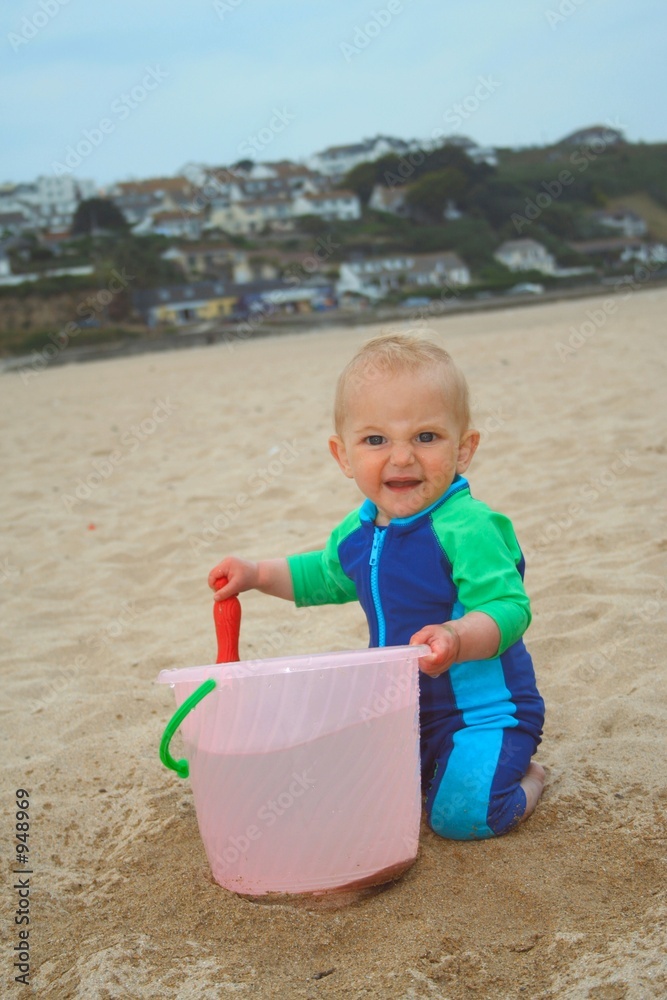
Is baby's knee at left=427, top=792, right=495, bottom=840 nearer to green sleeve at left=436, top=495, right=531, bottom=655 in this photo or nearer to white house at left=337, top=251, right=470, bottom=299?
green sleeve at left=436, top=495, right=531, bottom=655

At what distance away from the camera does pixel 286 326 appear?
106ft

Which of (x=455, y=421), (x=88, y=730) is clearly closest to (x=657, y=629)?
(x=455, y=421)

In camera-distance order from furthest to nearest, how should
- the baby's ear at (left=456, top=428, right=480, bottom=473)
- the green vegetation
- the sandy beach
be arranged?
the green vegetation → the baby's ear at (left=456, top=428, right=480, bottom=473) → the sandy beach

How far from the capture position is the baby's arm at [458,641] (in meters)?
1.68

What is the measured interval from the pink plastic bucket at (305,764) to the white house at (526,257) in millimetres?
53089

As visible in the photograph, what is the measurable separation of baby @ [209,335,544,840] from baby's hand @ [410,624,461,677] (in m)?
0.15

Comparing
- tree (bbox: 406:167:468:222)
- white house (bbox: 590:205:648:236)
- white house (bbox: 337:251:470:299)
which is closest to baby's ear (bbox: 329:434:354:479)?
white house (bbox: 337:251:470:299)

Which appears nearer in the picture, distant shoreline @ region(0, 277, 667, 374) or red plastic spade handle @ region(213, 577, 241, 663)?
red plastic spade handle @ region(213, 577, 241, 663)

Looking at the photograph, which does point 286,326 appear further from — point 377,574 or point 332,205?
point 332,205

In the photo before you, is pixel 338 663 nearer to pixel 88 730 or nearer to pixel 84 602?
pixel 88 730

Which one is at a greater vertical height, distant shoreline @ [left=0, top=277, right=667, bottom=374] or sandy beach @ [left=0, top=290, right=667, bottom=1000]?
distant shoreline @ [left=0, top=277, right=667, bottom=374]

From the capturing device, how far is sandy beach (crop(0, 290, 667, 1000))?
1.62 m

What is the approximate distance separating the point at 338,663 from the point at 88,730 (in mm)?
1291

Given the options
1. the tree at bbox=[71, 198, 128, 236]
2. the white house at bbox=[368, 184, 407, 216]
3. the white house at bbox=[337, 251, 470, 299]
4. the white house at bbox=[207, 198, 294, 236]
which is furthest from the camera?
the white house at bbox=[207, 198, 294, 236]
